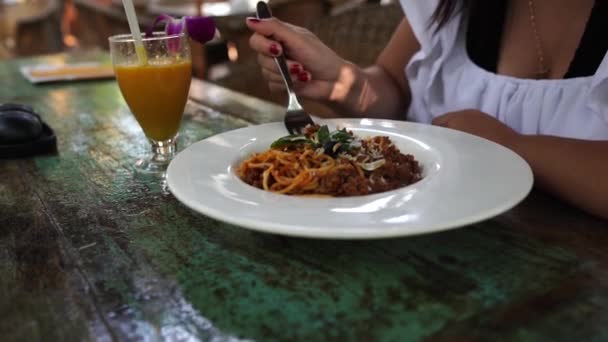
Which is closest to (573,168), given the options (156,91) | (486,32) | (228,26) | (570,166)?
(570,166)

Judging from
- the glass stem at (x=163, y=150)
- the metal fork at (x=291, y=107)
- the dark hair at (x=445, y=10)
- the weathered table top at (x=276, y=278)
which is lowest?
the glass stem at (x=163, y=150)

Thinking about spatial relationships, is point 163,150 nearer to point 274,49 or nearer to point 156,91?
point 156,91

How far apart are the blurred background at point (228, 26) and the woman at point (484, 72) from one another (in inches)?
31.3

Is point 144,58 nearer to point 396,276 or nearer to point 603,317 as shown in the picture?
point 396,276

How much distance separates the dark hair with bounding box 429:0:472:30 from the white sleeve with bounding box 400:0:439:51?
0.05ft

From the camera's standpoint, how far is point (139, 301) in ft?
1.75

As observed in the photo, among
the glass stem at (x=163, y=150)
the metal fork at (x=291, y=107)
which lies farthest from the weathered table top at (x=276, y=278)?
the metal fork at (x=291, y=107)

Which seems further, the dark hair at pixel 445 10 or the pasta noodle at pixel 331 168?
the dark hair at pixel 445 10

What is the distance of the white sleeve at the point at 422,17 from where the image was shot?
119 centimetres

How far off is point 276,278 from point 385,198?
145 millimetres

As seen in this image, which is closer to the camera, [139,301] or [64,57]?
[139,301]

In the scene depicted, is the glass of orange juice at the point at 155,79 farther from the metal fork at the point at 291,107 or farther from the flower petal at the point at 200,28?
the metal fork at the point at 291,107

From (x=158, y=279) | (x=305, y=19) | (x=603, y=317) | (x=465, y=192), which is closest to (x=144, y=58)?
(x=158, y=279)

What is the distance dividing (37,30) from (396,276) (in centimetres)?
437
